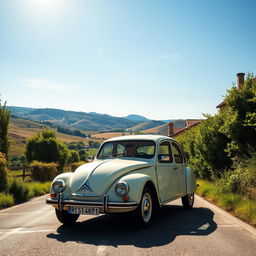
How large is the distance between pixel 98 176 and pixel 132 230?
4.13ft

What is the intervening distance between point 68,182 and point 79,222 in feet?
3.84

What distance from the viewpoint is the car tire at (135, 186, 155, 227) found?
20.7 feet

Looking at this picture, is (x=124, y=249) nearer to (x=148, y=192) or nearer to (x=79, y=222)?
(x=148, y=192)

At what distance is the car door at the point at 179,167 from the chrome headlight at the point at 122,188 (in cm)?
270

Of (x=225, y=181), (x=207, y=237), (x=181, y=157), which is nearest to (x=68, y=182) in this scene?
(x=207, y=237)

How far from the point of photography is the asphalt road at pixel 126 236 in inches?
199

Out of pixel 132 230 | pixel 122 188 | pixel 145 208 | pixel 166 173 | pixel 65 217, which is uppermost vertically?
pixel 166 173

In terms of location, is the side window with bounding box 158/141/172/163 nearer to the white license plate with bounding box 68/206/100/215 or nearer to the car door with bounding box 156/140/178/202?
the car door with bounding box 156/140/178/202

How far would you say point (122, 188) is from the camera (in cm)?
614

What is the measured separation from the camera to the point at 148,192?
6.84m

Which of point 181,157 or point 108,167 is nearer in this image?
point 108,167

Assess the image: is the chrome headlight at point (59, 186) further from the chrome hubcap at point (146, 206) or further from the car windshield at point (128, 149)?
the car windshield at point (128, 149)

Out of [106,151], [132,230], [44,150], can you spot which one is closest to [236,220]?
[132,230]

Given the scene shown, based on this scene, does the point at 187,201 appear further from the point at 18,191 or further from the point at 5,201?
the point at 18,191
